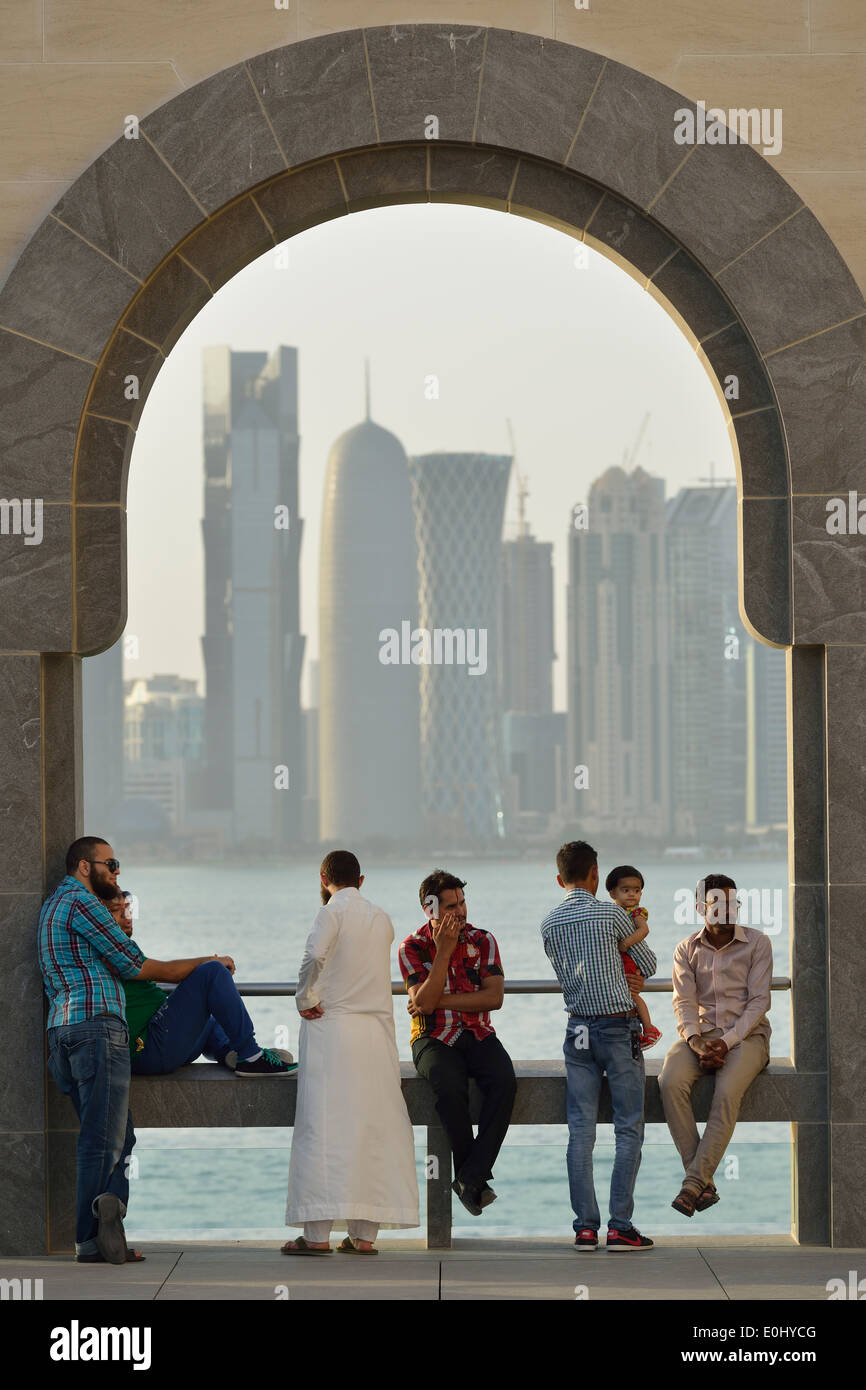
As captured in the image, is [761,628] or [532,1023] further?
[532,1023]

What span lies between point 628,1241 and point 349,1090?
1335 millimetres

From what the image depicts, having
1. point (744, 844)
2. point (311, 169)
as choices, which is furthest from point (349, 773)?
point (311, 169)

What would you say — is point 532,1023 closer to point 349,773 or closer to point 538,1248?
point 349,773

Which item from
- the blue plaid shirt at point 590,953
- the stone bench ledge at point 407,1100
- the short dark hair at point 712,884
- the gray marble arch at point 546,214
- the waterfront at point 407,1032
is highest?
the gray marble arch at point 546,214

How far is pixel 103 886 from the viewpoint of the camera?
20.8 ft

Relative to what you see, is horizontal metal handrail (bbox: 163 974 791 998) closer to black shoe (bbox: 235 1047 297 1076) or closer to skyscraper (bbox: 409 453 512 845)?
black shoe (bbox: 235 1047 297 1076)

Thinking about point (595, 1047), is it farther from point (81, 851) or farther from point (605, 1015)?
point (81, 851)

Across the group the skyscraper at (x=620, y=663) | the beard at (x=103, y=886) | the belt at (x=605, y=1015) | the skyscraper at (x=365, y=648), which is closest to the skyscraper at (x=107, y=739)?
the skyscraper at (x=365, y=648)

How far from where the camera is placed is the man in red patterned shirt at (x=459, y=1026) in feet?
21.1

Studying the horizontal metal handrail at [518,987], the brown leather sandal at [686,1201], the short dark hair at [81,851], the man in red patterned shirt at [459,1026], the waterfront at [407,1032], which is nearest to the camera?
the brown leather sandal at [686,1201]

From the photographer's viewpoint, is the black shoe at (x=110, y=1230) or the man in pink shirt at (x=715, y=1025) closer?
the black shoe at (x=110, y=1230)

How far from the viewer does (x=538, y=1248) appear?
6488 millimetres

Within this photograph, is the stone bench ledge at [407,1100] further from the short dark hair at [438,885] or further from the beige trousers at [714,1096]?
the short dark hair at [438,885]
